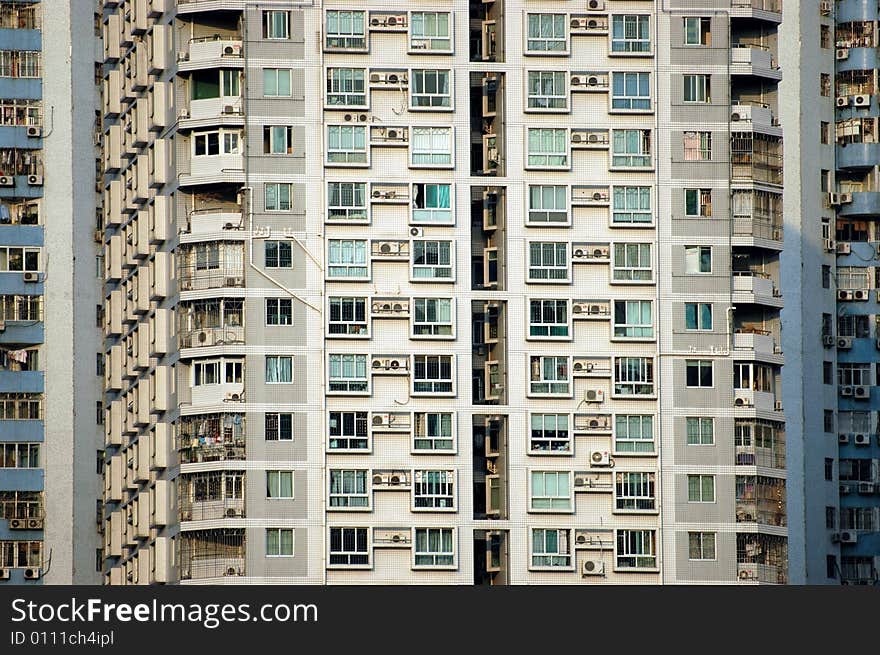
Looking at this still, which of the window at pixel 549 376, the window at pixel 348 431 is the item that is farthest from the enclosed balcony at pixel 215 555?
the window at pixel 549 376

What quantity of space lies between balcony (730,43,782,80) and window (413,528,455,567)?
64.9 ft

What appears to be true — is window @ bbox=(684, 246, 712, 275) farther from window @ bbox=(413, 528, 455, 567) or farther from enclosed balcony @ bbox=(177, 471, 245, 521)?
enclosed balcony @ bbox=(177, 471, 245, 521)

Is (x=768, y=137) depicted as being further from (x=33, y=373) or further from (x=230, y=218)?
(x=33, y=373)

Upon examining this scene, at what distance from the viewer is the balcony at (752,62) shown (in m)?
103

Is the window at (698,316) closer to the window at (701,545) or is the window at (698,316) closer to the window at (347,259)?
the window at (701,545)

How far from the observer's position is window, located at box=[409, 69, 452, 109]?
102 metres

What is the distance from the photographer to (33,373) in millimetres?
124250

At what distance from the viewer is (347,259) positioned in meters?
101

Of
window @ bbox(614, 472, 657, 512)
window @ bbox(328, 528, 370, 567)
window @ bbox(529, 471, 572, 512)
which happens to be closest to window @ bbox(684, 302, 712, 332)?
window @ bbox(614, 472, 657, 512)

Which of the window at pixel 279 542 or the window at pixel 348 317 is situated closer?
the window at pixel 279 542

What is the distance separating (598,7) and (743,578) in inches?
831

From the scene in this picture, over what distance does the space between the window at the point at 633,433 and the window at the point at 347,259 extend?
34.1 ft

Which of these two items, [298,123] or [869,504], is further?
[869,504]

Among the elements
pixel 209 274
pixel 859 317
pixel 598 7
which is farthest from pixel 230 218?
pixel 859 317
